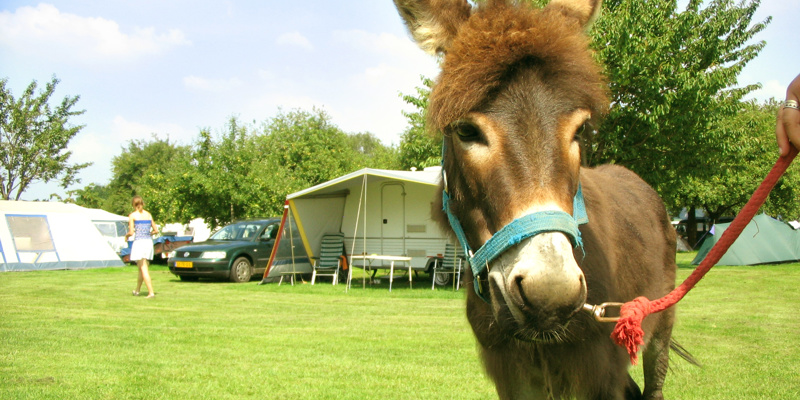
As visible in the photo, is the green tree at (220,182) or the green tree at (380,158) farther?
the green tree at (380,158)

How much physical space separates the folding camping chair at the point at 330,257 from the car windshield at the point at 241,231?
7.51 feet

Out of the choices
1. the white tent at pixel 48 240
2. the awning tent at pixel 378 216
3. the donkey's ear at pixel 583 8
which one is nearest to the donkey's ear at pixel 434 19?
the donkey's ear at pixel 583 8

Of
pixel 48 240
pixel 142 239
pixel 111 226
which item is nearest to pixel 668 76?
pixel 142 239

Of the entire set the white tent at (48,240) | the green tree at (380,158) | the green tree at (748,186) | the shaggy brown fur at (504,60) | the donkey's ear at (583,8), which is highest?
the green tree at (380,158)

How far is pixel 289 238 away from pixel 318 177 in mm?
21732

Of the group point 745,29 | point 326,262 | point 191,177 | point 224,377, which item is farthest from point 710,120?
point 191,177

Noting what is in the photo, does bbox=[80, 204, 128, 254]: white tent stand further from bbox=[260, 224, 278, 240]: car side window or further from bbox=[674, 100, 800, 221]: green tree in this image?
bbox=[674, 100, 800, 221]: green tree

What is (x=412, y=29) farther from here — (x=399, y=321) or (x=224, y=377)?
(x=399, y=321)

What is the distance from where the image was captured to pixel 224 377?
5414mm

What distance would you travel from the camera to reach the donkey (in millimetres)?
1806

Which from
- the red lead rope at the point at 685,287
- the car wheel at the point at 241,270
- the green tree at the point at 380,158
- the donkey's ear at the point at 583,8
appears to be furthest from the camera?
the green tree at the point at 380,158

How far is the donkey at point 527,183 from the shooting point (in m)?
1.81

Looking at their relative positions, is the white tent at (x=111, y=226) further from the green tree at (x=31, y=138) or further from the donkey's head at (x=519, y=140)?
the donkey's head at (x=519, y=140)

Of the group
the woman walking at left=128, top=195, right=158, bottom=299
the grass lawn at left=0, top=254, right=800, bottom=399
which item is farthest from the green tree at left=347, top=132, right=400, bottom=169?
the grass lawn at left=0, top=254, right=800, bottom=399
